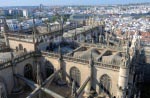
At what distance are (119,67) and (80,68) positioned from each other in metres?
A: 7.75

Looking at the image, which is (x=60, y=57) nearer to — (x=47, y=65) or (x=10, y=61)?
(x=47, y=65)

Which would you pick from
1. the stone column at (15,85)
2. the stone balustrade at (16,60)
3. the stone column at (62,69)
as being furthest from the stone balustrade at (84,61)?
the stone column at (15,85)

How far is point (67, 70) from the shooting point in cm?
3638

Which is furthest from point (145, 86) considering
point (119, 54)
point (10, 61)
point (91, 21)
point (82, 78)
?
point (91, 21)

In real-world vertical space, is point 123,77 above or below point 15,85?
above

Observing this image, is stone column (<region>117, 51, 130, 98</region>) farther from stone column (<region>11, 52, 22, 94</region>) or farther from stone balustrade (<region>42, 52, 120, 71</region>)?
stone column (<region>11, 52, 22, 94</region>)

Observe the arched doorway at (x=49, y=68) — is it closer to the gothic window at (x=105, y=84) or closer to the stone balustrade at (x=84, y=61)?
the stone balustrade at (x=84, y=61)

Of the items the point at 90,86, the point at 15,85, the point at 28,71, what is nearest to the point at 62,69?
the point at 90,86

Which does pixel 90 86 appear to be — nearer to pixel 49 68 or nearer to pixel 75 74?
pixel 75 74

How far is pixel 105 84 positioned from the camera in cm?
3322

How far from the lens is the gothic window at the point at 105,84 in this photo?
108 ft

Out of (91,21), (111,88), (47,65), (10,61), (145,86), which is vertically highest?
(91,21)

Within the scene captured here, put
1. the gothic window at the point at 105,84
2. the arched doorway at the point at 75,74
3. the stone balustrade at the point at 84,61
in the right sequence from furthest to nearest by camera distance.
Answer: the arched doorway at the point at 75,74 < the gothic window at the point at 105,84 < the stone balustrade at the point at 84,61

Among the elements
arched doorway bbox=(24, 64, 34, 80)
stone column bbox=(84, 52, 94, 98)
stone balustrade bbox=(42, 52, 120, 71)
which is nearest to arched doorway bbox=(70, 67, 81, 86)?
stone balustrade bbox=(42, 52, 120, 71)
